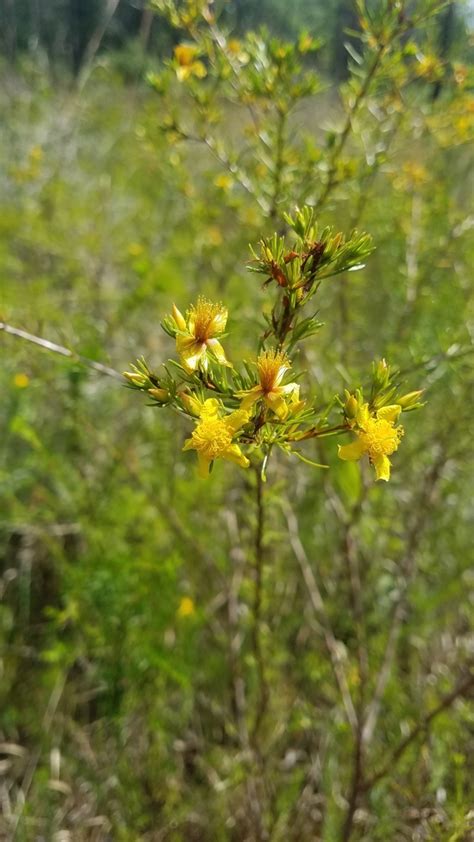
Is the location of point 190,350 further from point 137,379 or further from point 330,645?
point 330,645

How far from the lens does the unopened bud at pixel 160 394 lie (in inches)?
25.0

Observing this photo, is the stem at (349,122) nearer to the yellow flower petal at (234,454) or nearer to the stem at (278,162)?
the stem at (278,162)

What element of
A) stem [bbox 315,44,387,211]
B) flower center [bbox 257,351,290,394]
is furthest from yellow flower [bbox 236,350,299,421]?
stem [bbox 315,44,387,211]

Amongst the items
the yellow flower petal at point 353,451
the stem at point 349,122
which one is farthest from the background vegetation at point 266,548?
the yellow flower petal at point 353,451

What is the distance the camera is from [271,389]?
2.02ft

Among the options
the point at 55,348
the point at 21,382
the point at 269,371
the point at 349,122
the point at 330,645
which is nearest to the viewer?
the point at 269,371

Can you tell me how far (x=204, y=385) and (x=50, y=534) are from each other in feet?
4.63

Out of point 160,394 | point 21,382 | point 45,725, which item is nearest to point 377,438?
point 160,394

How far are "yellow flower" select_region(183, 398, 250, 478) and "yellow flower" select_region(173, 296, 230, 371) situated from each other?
5cm

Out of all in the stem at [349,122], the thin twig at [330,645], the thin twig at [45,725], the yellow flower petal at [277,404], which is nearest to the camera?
the yellow flower petal at [277,404]

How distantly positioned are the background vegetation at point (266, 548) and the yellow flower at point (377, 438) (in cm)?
26

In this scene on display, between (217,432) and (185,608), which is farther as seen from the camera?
(185,608)

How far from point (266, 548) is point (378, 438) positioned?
38.8 inches

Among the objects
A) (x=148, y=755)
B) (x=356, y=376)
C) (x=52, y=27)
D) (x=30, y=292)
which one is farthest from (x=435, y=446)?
(x=52, y=27)
